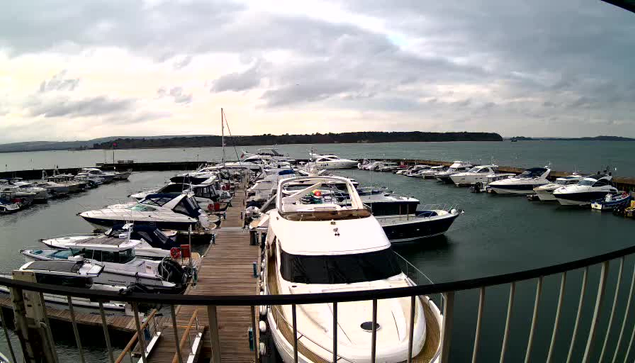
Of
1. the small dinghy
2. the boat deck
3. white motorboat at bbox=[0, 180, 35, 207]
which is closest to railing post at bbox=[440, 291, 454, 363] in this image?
the boat deck

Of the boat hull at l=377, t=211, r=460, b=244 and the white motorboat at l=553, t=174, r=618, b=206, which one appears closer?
the boat hull at l=377, t=211, r=460, b=244

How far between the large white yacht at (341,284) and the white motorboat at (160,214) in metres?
12.2

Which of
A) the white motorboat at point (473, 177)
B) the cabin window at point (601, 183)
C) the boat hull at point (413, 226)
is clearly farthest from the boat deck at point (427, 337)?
the white motorboat at point (473, 177)

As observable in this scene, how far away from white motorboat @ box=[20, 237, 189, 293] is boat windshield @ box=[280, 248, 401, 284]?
7.11 meters

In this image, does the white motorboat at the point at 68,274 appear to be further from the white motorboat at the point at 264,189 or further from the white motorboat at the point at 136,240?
the white motorboat at the point at 264,189

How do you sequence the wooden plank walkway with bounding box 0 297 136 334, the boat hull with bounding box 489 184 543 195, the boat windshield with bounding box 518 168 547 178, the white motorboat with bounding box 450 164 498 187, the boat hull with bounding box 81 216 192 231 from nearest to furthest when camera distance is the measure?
the wooden plank walkway with bounding box 0 297 136 334
the boat hull with bounding box 81 216 192 231
the boat hull with bounding box 489 184 543 195
the boat windshield with bounding box 518 168 547 178
the white motorboat with bounding box 450 164 498 187

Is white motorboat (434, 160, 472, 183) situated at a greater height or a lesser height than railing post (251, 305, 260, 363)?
lesser

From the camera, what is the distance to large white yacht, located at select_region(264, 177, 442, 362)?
5.62 meters

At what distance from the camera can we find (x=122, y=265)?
12.6 meters

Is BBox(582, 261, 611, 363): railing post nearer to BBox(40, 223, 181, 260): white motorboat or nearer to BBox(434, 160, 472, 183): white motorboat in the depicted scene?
BBox(40, 223, 181, 260): white motorboat

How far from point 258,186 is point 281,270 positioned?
21.7 meters

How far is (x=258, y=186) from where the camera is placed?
29.1 m

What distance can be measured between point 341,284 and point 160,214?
16317 mm

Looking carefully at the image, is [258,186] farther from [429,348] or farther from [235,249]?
[429,348]
